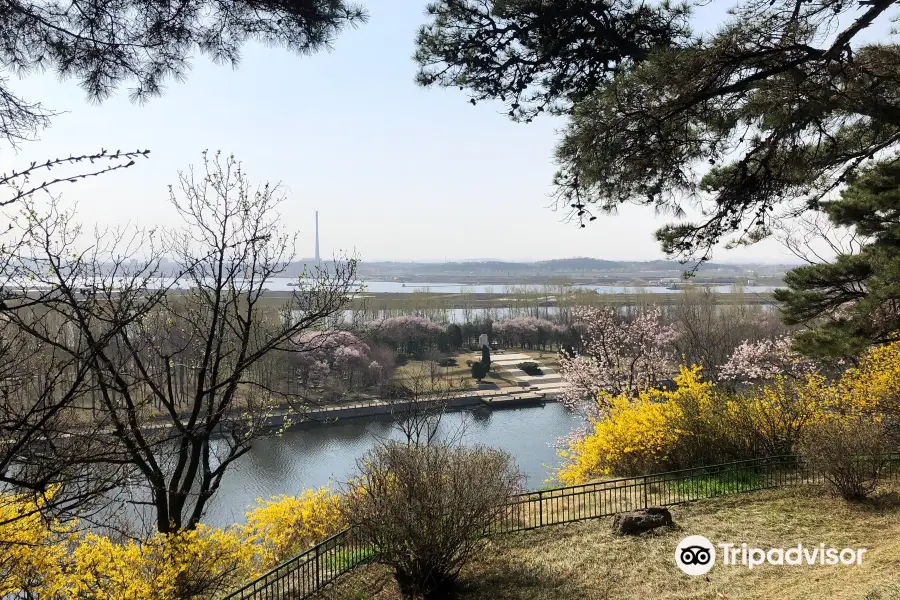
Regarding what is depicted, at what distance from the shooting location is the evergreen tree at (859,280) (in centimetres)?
849

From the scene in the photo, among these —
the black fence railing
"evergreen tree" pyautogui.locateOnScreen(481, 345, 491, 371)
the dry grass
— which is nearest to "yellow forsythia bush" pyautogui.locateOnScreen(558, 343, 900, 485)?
the black fence railing

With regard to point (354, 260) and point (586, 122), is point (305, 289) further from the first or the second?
point (586, 122)

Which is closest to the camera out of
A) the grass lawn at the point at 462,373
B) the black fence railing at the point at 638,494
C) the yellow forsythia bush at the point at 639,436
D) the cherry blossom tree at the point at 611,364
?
the black fence railing at the point at 638,494

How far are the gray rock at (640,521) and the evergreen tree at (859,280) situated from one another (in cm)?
442

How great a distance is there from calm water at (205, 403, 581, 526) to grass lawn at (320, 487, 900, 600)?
6.60 meters

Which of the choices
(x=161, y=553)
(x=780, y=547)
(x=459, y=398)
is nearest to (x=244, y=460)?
(x=459, y=398)

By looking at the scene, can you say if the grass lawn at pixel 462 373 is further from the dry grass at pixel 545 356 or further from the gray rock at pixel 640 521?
the gray rock at pixel 640 521

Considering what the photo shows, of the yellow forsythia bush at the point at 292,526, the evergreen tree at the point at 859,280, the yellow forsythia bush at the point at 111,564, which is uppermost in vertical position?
the evergreen tree at the point at 859,280

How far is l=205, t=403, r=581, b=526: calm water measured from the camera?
20.3 meters

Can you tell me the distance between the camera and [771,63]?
17.0 ft

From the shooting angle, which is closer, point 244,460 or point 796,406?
point 796,406

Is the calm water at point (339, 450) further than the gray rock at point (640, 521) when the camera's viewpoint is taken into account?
Yes

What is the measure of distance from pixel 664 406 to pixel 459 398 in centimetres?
2745

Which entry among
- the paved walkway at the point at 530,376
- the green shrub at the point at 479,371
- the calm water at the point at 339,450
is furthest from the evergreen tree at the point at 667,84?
the green shrub at the point at 479,371
